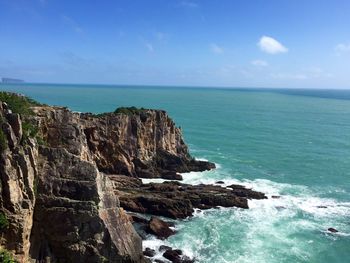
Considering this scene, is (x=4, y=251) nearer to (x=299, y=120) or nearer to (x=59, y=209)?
(x=59, y=209)

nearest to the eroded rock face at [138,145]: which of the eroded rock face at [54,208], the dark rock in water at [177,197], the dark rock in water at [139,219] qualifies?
the dark rock in water at [177,197]

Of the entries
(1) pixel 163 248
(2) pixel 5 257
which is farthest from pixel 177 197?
(2) pixel 5 257

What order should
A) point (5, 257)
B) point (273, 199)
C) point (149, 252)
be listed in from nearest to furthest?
point (5, 257) → point (149, 252) → point (273, 199)

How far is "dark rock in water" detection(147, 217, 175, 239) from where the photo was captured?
2127 inches

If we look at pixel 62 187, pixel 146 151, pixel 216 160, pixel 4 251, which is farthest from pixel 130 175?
pixel 4 251

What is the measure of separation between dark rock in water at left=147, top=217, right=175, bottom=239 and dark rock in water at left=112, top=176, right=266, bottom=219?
5.24 m

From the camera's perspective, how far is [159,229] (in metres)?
54.7

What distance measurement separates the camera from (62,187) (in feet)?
128

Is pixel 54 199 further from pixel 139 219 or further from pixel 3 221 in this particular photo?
pixel 139 219

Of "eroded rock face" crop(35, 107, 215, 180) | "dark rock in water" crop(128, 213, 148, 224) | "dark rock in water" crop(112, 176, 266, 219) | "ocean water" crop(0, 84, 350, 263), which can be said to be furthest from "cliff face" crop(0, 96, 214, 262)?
"eroded rock face" crop(35, 107, 215, 180)

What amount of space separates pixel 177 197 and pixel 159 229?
1155 cm

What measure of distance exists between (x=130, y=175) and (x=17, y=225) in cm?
4232

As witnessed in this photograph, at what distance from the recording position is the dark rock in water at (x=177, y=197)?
2448 inches

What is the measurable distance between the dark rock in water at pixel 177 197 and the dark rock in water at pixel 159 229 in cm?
524
